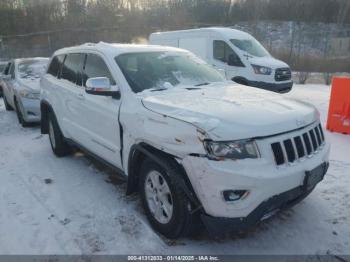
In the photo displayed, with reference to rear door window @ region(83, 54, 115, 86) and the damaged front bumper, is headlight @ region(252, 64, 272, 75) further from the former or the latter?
Result: the damaged front bumper

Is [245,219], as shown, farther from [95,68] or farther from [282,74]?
[282,74]

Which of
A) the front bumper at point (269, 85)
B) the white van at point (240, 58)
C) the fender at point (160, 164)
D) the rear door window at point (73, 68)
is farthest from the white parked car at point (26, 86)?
the front bumper at point (269, 85)

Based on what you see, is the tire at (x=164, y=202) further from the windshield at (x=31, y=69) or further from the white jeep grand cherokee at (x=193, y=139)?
the windshield at (x=31, y=69)

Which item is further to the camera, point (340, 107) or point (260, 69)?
point (260, 69)

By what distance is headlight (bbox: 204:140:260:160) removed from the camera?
2787 millimetres

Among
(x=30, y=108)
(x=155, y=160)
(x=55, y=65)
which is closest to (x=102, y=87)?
(x=155, y=160)

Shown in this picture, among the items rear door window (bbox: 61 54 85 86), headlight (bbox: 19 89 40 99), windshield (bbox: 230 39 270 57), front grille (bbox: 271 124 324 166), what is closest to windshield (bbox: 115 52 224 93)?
rear door window (bbox: 61 54 85 86)

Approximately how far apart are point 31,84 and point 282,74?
7.43 meters

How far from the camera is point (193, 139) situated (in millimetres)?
2865

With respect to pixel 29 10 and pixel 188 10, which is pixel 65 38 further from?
pixel 188 10

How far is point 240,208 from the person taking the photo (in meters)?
2.80

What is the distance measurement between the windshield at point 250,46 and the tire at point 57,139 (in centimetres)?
710

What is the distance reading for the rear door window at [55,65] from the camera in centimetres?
577

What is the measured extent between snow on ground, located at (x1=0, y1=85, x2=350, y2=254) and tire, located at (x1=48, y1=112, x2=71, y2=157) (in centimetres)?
47
